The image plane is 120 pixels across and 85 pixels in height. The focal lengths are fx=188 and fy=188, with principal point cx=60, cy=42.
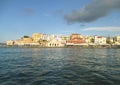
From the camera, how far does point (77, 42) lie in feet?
611

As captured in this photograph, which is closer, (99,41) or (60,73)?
(60,73)

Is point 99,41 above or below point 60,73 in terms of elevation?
above

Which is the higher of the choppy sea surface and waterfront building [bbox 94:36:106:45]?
waterfront building [bbox 94:36:106:45]

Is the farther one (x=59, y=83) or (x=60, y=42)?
(x=60, y=42)

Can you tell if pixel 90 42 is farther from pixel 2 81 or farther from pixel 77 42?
pixel 2 81

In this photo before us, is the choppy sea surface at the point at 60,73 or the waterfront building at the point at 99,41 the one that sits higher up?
the waterfront building at the point at 99,41

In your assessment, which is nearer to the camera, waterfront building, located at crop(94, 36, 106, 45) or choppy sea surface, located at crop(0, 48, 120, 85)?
choppy sea surface, located at crop(0, 48, 120, 85)

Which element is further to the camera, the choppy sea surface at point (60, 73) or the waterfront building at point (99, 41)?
the waterfront building at point (99, 41)

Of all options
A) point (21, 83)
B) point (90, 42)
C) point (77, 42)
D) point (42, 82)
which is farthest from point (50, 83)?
point (90, 42)

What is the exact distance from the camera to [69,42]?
7500 inches

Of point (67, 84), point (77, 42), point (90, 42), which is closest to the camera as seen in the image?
point (67, 84)

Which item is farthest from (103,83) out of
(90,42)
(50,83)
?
(90,42)

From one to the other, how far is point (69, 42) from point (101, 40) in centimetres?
3319

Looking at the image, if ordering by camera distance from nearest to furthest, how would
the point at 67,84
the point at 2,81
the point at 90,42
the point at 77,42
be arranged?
1. the point at 67,84
2. the point at 2,81
3. the point at 77,42
4. the point at 90,42
